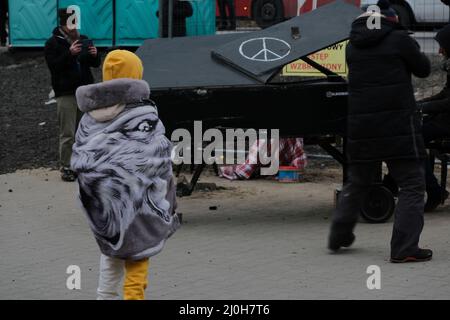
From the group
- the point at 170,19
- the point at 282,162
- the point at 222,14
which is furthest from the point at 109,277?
the point at 222,14

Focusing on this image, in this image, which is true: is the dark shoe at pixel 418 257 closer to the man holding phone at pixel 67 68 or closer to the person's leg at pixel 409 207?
the person's leg at pixel 409 207

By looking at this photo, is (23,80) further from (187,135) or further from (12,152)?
(187,135)

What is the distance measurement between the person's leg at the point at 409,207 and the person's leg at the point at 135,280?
2.48m

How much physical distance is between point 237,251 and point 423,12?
9.56 meters

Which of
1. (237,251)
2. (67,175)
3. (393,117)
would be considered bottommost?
(67,175)

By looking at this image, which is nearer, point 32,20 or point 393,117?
point 393,117

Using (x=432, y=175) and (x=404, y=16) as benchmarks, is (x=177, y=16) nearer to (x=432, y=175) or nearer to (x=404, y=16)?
(x=404, y=16)

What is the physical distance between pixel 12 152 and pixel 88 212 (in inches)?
292

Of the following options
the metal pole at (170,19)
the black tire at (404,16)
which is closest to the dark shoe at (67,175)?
the metal pole at (170,19)

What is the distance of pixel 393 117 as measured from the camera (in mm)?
7645

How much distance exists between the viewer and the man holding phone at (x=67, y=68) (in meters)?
11.5

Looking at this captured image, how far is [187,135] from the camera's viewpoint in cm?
905

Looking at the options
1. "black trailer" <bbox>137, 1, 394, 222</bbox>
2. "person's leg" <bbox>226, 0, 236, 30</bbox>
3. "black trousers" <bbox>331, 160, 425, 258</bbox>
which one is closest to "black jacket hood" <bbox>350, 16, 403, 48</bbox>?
"black trousers" <bbox>331, 160, 425, 258</bbox>

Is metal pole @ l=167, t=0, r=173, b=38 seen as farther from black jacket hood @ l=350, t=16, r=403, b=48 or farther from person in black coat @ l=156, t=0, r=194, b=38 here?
black jacket hood @ l=350, t=16, r=403, b=48
